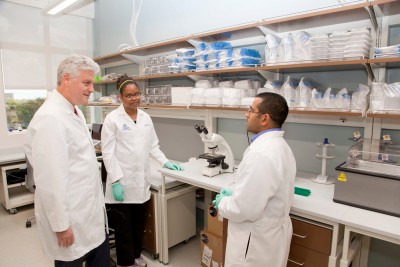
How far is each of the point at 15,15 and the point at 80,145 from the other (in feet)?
11.0

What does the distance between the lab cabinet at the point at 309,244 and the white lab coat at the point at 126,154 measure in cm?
117

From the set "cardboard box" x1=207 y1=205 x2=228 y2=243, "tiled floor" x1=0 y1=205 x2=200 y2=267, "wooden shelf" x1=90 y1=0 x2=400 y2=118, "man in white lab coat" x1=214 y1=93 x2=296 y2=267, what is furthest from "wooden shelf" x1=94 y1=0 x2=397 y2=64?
"tiled floor" x1=0 y1=205 x2=200 y2=267

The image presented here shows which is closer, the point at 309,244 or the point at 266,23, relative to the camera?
the point at 309,244

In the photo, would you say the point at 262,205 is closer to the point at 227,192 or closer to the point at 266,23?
the point at 227,192

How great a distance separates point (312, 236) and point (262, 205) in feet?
1.51

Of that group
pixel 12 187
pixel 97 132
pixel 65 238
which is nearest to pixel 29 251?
pixel 12 187

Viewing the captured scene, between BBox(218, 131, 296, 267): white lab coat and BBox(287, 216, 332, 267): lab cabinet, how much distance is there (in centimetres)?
14

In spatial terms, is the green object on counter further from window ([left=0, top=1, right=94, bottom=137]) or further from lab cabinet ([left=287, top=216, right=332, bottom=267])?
window ([left=0, top=1, right=94, bottom=137])

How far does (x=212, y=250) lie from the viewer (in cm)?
216

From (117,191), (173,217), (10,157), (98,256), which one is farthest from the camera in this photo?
(10,157)

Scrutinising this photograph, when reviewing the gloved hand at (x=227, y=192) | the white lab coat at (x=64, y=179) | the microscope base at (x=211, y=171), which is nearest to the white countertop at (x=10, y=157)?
the white lab coat at (x=64, y=179)

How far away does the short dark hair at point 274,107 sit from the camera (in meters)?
1.35

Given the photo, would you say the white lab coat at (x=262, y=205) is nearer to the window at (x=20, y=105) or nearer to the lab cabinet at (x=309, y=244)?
the lab cabinet at (x=309, y=244)

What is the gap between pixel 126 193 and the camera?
2119 mm
